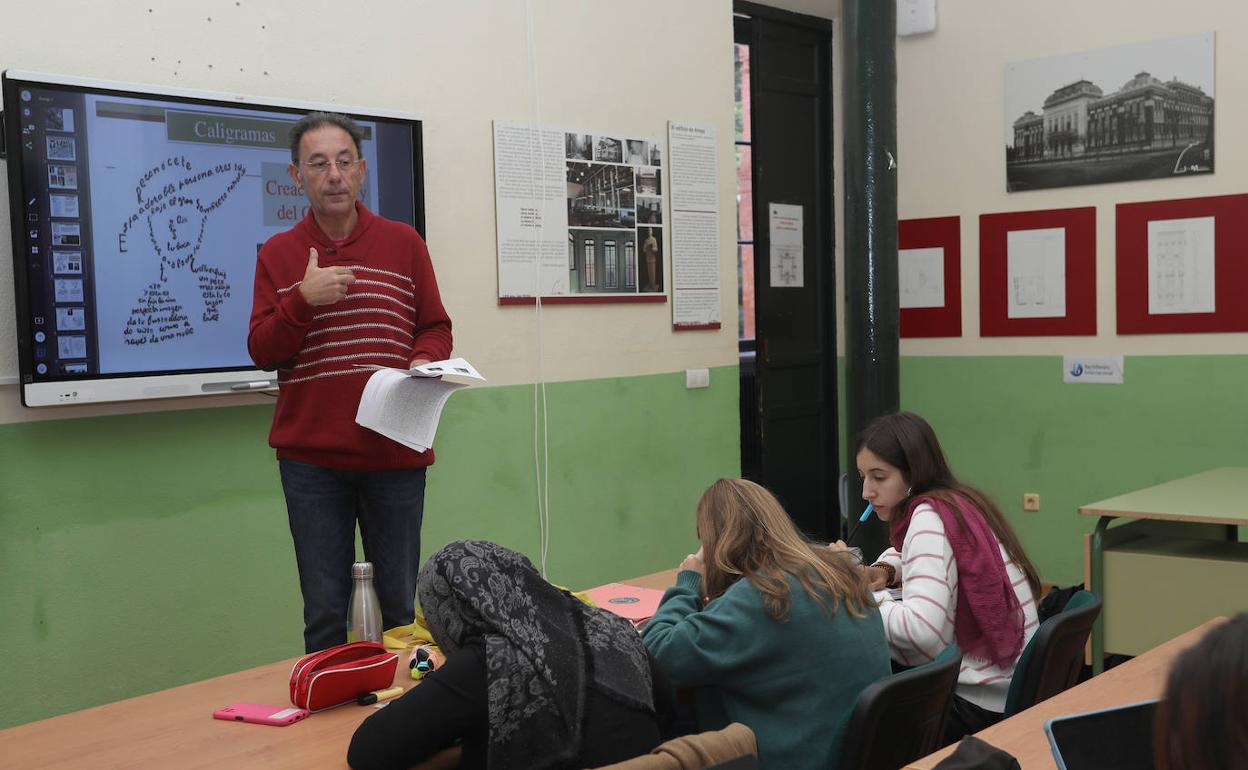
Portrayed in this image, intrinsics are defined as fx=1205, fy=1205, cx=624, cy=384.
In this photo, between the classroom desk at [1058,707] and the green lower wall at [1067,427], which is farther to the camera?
the green lower wall at [1067,427]

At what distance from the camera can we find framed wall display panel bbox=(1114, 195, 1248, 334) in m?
5.12

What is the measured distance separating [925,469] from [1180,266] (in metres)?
3.26

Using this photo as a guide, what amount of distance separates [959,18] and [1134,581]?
3313 millimetres

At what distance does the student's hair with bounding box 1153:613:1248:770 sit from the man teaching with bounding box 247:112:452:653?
2.12 meters

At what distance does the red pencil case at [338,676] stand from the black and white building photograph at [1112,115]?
452cm

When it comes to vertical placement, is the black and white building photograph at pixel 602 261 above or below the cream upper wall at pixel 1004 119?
below

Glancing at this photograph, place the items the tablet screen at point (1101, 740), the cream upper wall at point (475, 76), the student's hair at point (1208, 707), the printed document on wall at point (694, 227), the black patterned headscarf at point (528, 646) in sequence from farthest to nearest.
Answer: the printed document on wall at point (694, 227) < the cream upper wall at point (475, 76) < the black patterned headscarf at point (528, 646) < the tablet screen at point (1101, 740) < the student's hair at point (1208, 707)

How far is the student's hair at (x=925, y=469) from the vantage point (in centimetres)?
248

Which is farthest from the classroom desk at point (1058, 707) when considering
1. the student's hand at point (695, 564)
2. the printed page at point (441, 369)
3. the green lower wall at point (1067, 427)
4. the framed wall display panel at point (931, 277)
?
the framed wall display panel at point (931, 277)

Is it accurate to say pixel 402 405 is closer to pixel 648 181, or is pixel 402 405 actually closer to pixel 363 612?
pixel 363 612

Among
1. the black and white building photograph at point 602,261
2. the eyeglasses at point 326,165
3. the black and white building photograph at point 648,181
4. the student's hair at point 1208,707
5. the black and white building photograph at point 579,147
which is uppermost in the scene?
the black and white building photograph at point 579,147

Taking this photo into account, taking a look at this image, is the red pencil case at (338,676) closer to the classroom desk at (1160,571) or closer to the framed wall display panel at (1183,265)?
the classroom desk at (1160,571)

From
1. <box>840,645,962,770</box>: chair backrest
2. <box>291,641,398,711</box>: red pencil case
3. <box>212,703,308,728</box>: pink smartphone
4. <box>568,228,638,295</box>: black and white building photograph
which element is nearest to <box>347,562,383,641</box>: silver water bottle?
<box>291,641,398,711</box>: red pencil case

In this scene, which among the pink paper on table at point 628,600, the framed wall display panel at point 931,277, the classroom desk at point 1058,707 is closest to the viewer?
the classroom desk at point 1058,707
